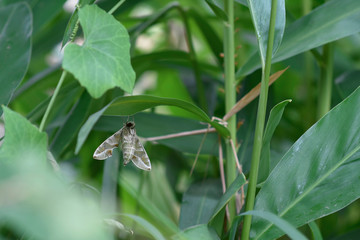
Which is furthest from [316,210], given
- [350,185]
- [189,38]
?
[189,38]

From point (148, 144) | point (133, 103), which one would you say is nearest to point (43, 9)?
point (148, 144)

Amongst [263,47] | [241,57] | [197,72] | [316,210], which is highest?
[241,57]

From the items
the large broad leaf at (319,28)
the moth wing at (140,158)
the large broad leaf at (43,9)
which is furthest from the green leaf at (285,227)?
the large broad leaf at (43,9)

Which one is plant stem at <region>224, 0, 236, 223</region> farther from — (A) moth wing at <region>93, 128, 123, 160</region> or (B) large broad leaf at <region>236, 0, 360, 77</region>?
(A) moth wing at <region>93, 128, 123, 160</region>

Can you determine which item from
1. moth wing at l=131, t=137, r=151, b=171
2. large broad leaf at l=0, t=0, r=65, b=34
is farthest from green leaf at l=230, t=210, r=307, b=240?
large broad leaf at l=0, t=0, r=65, b=34

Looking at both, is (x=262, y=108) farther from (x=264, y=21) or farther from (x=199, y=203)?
(x=199, y=203)

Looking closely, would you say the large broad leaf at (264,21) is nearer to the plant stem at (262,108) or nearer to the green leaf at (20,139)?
the plant stem at (262,108)

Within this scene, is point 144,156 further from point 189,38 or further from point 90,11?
point 189,38
